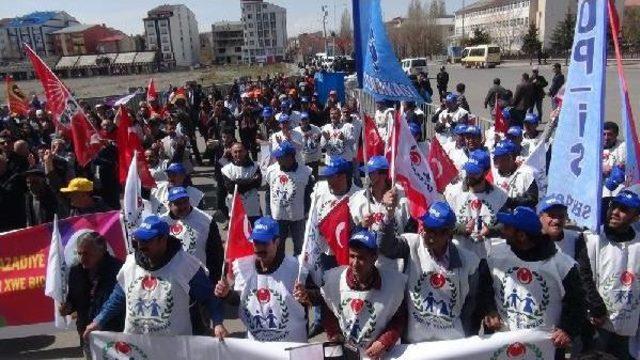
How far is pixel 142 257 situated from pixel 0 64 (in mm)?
140581

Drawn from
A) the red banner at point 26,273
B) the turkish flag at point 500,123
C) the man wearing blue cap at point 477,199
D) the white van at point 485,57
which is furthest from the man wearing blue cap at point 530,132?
the white van at point 485,57

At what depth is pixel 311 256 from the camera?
12.7 feet

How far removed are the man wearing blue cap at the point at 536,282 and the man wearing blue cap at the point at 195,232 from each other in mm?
2580

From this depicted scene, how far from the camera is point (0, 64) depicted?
406 ft

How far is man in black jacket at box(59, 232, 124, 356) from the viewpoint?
13.1 ft

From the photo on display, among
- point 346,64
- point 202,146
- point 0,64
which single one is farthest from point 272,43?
point 202,146

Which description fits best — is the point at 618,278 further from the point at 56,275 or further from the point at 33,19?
the point at 33,19

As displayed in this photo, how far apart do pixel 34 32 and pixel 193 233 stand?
16879 centimetres

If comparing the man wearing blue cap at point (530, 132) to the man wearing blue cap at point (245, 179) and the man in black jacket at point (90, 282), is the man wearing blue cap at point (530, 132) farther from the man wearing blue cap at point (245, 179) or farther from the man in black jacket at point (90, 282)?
the man in black jacket at point (90, 282)

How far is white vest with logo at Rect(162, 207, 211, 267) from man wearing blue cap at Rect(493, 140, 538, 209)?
2.81 meters

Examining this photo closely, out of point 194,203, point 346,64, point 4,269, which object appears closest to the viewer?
point 4,269

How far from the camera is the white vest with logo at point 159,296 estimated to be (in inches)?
145

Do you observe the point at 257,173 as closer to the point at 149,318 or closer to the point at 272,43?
the point at 149,318

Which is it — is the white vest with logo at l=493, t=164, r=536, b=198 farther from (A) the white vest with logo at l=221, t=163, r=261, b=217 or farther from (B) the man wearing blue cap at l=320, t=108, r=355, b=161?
(B) the man wearing blue cap at l=320, t=108, r=355, b=161
